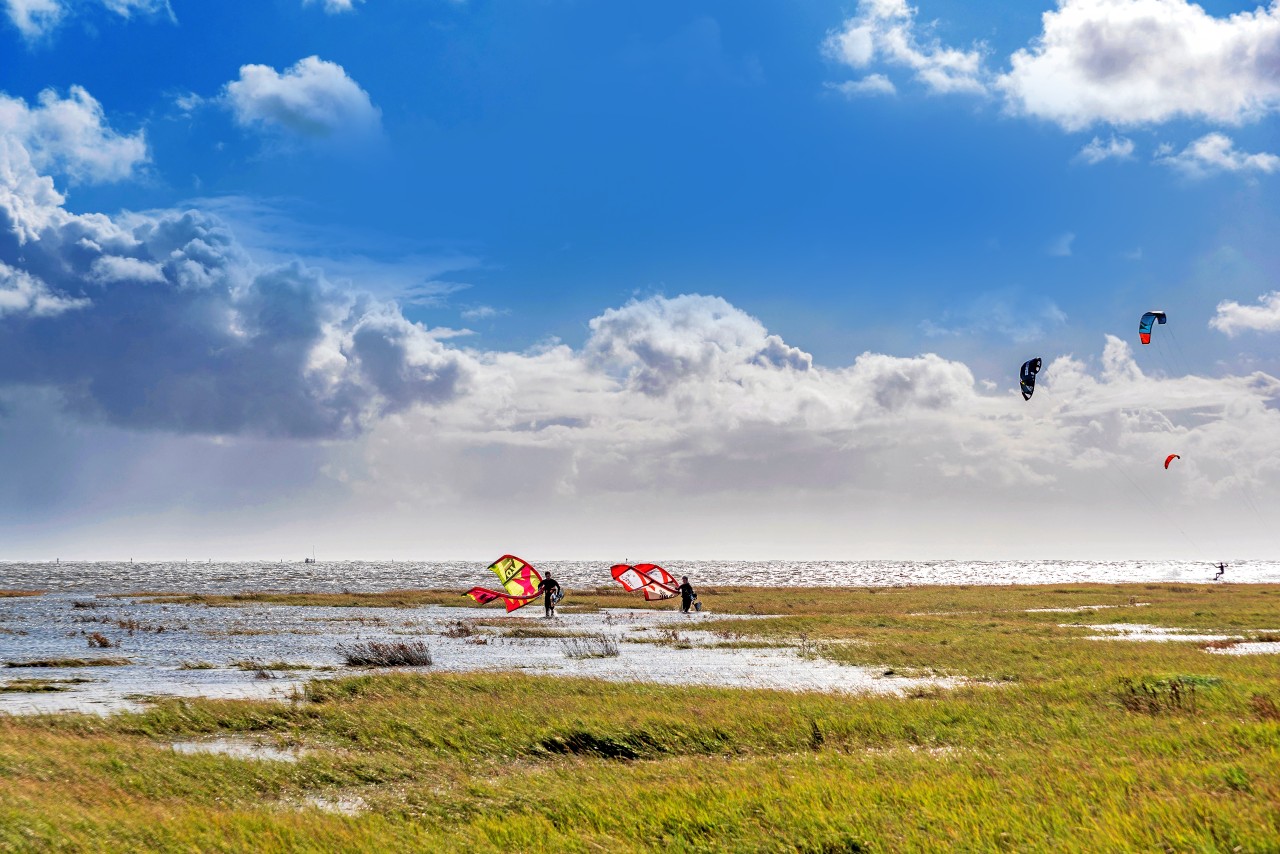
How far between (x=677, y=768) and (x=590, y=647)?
26096 mm

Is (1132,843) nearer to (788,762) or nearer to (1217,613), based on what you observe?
(788,762)

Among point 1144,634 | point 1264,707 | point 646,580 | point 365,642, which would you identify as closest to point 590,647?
point 365,642

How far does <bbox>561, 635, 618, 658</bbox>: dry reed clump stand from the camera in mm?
38500

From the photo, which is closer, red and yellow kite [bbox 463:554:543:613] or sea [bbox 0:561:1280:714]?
sea [bbox 0:561:1280:714]

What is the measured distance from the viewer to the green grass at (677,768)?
11.2m

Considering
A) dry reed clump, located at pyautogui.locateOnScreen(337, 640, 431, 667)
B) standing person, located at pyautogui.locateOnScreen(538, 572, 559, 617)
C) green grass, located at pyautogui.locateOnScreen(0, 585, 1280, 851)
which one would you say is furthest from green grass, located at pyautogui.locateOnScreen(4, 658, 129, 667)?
standing person, located at pyautogui.locateOnScreen(538, 572, 559, 617)

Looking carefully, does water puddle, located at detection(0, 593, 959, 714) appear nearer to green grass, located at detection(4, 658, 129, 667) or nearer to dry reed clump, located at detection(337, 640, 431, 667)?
green grass, located at detection(4, 658, 129, 667)

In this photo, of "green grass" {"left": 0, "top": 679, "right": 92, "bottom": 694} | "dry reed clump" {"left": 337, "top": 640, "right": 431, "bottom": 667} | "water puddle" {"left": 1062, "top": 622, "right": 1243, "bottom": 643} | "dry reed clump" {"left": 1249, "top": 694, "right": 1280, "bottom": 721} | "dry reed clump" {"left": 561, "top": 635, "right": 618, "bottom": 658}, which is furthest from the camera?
"water puddle" {"left": 1062, "top": 622, "right": 1243, "bottom": 643}

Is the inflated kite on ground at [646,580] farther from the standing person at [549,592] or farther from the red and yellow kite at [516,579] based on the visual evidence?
the red and yellow kite at [516,579]

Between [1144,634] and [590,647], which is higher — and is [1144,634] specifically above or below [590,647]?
above

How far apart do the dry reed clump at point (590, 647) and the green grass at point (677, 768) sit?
10.2m

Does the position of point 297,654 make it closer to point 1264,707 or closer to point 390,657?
point 390,657

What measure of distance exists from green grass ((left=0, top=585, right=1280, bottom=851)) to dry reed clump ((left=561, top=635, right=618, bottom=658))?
10.2 metres

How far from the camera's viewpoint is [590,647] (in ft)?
136
